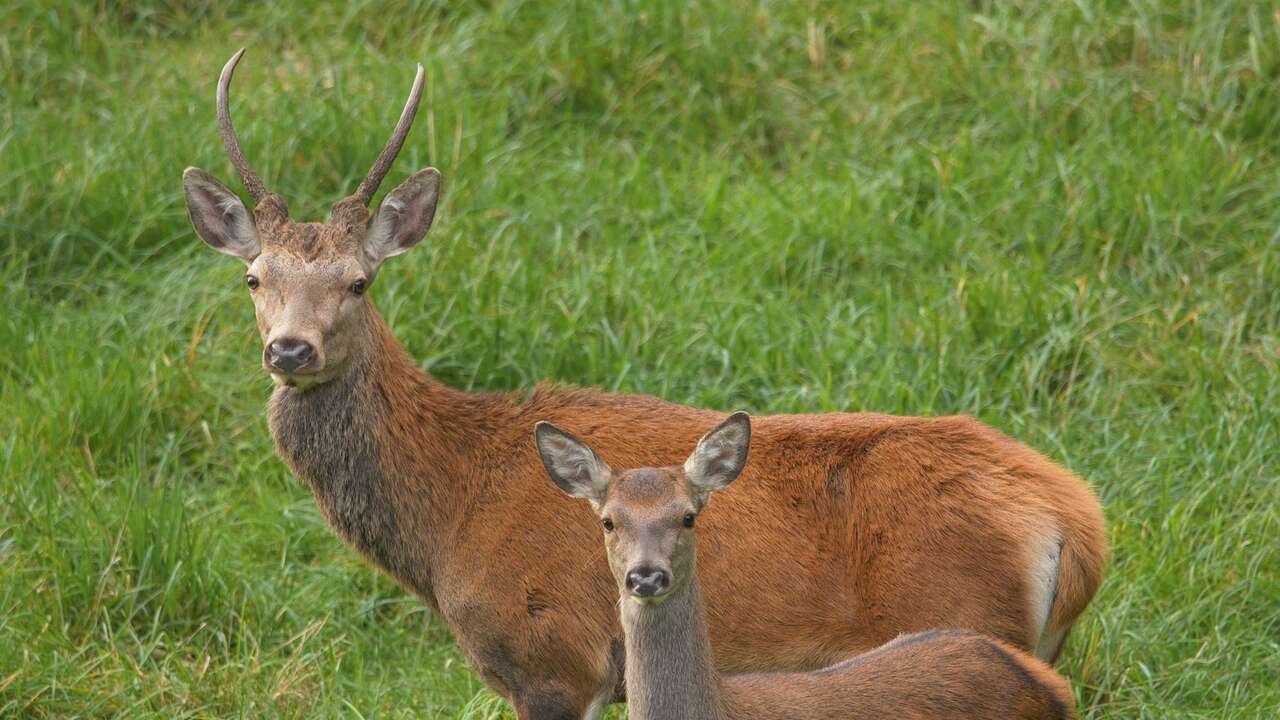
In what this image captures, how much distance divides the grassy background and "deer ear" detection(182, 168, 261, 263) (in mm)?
1142

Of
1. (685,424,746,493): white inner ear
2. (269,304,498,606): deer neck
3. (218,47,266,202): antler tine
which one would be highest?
(218,47,266,202): antler tine

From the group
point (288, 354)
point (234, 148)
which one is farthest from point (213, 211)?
point (288, 354)

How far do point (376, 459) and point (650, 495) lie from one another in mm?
1282

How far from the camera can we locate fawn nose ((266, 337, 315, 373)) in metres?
5.64

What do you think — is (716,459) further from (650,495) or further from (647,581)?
(647,581)

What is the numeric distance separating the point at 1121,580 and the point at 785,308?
2073 millimetres

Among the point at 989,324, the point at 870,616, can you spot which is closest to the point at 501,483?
the point at 870,616

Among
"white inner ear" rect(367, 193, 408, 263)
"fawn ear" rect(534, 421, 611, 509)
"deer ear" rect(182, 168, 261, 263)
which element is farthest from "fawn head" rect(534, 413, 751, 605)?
"deer ear" rect(182, 168, 261, 263)

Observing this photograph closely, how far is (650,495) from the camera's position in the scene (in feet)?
16.6

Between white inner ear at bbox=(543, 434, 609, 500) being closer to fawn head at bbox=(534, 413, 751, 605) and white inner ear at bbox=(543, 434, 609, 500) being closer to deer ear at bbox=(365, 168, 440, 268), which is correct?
fawn head at bbox=(534, 413, 751, 605)

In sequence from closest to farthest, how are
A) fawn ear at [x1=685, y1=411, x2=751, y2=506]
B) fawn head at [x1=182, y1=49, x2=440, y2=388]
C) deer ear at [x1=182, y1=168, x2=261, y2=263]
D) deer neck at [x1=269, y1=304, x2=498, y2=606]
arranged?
fawn ear at [x1=685, y1=411, x2=751, y2=506] < fawn head at [x1=182, y1=49, x2=440, y2=388] < deer neck at [x1=269, y1=304, x2=498, y2=606] < deer ear at [x1=182, y1=168, x2=261, y2=263]

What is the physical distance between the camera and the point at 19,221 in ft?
28.5

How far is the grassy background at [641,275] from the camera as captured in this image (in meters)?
6.66

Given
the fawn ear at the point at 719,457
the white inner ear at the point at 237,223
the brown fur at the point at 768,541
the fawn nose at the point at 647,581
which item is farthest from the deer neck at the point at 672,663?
the white inner ear at the point at 237,223
